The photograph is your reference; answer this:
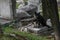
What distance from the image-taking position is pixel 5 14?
1336 cm

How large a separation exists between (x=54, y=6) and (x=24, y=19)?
511 centimetres

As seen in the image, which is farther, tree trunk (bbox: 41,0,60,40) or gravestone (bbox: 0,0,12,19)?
gravestone (bbox: 0,0,12,19)

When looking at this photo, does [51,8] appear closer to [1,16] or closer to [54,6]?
[54,6]

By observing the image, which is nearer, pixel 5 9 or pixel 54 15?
pixel 54 15

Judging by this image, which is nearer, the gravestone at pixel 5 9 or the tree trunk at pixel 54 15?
the tree trunk at pixel 54 15

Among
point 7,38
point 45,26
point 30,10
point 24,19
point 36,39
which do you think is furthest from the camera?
point 30,10

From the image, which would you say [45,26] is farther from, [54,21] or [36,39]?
[54,21]

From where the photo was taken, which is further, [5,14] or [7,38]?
[5,14]

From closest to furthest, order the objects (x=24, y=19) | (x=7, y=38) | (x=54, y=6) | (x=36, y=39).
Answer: (x=54, y=6) < (x=7, y=38) < (x=36, y=39) < (x=24, y=19)

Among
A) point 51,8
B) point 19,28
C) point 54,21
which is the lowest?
point 19,28

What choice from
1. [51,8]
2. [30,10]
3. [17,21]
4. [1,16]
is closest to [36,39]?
[51,8]

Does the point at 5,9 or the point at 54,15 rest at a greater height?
the point at 54,15

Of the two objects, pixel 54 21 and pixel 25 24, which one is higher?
pixel 54 21

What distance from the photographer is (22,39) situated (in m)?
8.28
